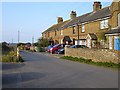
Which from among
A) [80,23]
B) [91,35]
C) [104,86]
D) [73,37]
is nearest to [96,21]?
[91,35]

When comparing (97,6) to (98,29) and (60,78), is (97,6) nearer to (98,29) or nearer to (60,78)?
(98,29)

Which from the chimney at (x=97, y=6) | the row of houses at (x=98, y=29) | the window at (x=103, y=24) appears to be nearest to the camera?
the row of houses at (x=98, y=29)

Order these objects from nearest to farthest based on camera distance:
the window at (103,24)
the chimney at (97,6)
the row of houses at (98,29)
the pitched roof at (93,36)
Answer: the row of houses at (98,29), the window at (103,24), the pitched roof at (93,36), the chimney at (97,6)

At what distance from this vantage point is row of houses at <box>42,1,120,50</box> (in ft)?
104

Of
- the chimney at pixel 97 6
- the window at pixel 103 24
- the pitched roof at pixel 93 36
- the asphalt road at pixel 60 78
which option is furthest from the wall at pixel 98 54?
the chimney at pixel 97 6

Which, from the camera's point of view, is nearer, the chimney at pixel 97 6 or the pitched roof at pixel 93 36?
the pitched roof at pixel 93 36

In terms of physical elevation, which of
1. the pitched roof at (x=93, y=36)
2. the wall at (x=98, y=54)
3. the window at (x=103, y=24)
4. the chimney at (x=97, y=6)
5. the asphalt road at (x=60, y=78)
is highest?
the chimney at (x=97, y=6)

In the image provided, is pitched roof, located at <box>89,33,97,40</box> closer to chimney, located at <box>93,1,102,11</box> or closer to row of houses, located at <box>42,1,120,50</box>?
row of houses, located at <box>42,1,120,50</box>

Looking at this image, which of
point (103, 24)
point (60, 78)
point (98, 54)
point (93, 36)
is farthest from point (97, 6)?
point (60, 78)

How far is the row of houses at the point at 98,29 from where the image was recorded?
104ft

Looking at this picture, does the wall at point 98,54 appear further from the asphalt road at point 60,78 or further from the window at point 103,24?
the window at point 103,24

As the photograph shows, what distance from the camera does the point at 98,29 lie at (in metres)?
40.7

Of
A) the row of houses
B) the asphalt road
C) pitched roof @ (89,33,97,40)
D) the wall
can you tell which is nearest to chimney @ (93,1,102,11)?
the row of houses

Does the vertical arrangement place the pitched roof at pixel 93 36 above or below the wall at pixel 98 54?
above
